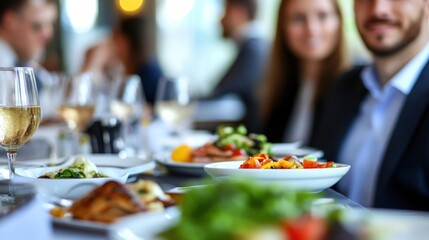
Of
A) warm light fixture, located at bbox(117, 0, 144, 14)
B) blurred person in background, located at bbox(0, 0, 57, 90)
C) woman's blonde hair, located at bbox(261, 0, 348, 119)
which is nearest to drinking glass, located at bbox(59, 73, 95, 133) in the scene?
woman's blonde hair, located at bbox(261, 0, 348, 119)

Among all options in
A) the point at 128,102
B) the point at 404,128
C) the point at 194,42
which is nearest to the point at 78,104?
the point at 128,102

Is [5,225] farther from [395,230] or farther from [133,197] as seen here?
[395,230]

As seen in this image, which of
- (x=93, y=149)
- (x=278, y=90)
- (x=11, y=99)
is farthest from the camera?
(x=278, y=90)

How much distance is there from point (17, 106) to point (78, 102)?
1164 mm

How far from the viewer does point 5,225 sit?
715 mm

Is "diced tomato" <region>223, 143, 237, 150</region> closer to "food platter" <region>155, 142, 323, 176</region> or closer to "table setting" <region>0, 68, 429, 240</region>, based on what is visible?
"table setting" <region>0, 68, 429, 240</region>

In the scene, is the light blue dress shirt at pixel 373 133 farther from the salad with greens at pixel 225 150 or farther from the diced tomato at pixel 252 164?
the diced tomato at pixel 252 164

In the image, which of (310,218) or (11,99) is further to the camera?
(11,99)

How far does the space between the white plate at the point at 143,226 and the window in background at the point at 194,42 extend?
25.0 ft

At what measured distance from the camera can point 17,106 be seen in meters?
1.26

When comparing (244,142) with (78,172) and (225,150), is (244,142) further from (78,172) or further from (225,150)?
(78,172)

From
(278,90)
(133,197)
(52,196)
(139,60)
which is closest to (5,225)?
(133,197)

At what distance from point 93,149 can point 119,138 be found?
84 mm

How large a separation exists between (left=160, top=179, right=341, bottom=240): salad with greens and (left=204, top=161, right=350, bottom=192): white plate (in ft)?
1.27
